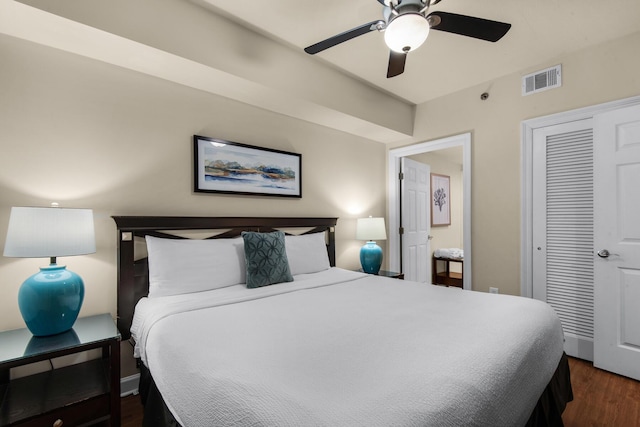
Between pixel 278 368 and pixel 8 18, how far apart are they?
7.49 ft

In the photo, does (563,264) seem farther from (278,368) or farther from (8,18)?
(8,18)

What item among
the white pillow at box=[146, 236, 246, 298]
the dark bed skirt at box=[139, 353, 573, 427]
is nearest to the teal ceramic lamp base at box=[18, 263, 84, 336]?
the white pillow at box=[146, 236, 246, 298]

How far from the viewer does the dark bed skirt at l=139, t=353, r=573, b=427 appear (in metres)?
1.43

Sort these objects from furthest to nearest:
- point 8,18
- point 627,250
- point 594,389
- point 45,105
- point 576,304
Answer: point 576,304 < point 627,250 < point 594,389 < point 45,105 < point 8,18

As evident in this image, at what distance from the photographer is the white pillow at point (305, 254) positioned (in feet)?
8.95

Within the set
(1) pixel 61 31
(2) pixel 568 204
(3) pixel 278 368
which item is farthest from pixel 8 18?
(2) pixel 568 204

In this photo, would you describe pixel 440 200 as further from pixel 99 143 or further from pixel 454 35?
pixel 99 143

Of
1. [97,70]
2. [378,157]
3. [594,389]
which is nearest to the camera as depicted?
[97,70]

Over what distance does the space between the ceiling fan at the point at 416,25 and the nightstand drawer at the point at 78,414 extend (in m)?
2.36

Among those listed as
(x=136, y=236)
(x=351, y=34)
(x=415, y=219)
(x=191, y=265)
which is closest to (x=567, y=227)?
(x=415, y=219)

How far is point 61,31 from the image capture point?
179cm

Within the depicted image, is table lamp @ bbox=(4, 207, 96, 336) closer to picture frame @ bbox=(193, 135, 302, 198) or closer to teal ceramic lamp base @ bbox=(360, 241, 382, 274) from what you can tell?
picture frame @ bbox=(193, 135, 302, 198)

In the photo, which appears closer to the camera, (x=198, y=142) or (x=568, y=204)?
(x=198, y=142)

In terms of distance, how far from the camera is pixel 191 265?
2.17 m
